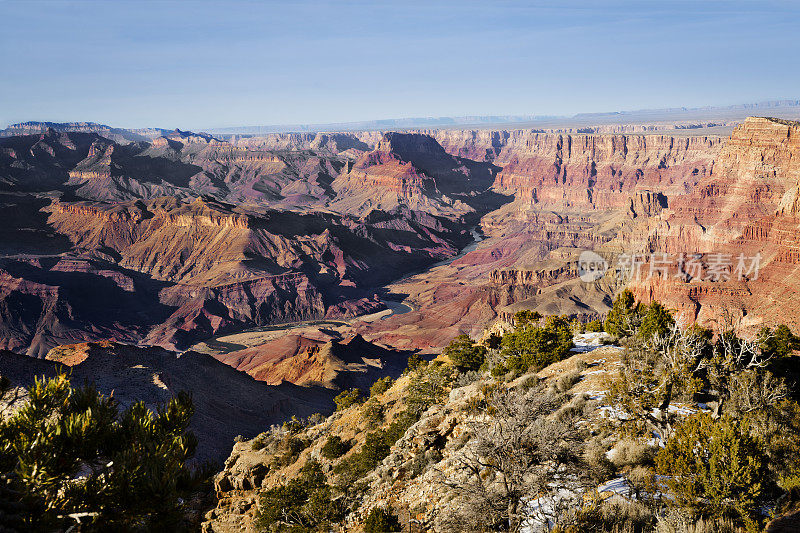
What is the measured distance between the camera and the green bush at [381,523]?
1591cm

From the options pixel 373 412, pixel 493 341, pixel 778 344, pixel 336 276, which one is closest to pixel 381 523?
pixel 373 412

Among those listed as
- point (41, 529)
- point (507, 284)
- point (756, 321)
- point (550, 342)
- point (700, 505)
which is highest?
point (41, 529)

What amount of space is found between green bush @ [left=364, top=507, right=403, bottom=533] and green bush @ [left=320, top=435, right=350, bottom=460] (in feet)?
40.3

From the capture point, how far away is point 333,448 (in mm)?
28812

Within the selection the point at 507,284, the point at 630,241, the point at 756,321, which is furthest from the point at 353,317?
the point at 756,321

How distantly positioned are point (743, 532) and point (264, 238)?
157076mm

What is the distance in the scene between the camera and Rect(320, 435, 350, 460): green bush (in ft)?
94.2

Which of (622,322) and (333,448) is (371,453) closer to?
(333,448)

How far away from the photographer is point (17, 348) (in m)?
103

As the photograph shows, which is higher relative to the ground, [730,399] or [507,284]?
[730,399]

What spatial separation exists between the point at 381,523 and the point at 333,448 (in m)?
13.4

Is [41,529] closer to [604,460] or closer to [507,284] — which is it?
[604,460]

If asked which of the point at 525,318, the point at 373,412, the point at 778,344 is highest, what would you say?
the point at 778,344

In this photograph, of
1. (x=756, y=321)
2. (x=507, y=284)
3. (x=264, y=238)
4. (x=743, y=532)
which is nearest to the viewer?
(x=743, y=532)
